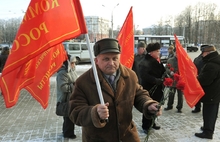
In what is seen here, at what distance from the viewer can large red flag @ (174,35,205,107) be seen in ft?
14.3

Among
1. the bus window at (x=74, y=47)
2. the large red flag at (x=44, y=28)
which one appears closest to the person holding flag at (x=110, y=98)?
the large red flag at (x=44, y=28)

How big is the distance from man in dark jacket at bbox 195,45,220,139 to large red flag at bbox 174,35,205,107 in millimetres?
181

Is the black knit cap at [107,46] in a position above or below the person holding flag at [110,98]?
above

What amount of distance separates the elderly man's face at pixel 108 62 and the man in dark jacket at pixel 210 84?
2951 millimetres

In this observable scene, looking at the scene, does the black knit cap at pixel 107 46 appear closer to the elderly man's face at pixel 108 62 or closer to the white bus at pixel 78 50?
the elderly man's face at pixel 108 62

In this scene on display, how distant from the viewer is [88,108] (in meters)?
1.91

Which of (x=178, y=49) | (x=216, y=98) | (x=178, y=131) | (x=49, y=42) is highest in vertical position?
(x=49, y=42)

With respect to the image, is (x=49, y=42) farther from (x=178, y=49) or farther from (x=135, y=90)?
(x=178, y=49)

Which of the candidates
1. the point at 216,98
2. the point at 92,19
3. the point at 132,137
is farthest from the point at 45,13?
the point at 92,19

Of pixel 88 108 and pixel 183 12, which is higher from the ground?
pixel 183 12

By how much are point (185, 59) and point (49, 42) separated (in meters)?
3.44

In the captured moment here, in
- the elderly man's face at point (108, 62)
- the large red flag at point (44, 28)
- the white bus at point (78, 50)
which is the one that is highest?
the large red flag at point (44, 28)

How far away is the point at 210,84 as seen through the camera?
4453 millimetres

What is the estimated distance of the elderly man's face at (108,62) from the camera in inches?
80.7
